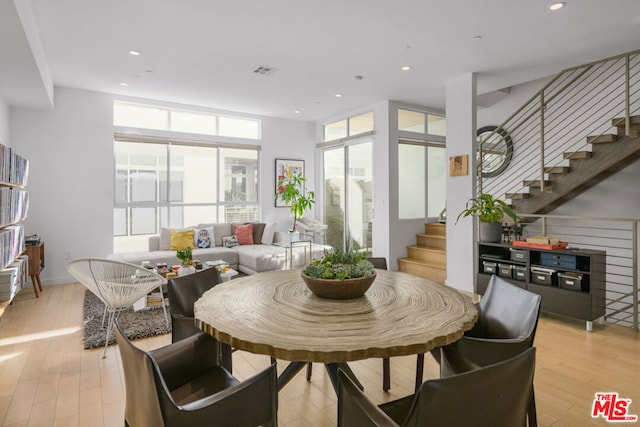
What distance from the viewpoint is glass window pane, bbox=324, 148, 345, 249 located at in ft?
23.6

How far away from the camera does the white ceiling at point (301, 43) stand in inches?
122

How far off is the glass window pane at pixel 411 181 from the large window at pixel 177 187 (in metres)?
2.79

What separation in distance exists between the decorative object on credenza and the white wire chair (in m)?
4.11

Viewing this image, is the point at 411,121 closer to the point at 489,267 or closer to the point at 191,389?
the point at 489,267

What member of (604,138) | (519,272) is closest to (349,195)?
(519,272)

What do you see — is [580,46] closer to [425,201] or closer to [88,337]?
[425,201]

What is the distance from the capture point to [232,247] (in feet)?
19.7

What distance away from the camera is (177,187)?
6.29 m

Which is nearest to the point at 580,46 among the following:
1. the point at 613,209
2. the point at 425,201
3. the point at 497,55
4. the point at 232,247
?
the point at 497,55

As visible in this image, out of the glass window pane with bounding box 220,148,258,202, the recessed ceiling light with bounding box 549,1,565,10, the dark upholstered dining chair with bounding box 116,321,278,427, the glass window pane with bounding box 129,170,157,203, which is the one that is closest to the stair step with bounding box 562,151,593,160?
the recessed ceiling light with bounding box 549,1,565,10

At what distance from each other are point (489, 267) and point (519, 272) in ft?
1.10

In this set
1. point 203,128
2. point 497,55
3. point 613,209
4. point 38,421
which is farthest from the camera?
point 203,128

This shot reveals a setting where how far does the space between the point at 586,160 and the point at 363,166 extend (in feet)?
10.9

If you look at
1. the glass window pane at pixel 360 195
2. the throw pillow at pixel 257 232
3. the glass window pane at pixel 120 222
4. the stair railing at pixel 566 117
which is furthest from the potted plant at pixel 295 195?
the stair railing at pixel 566 117
